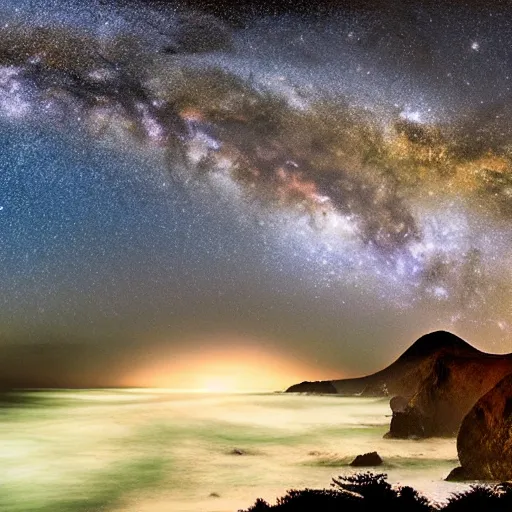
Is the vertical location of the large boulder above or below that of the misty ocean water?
above

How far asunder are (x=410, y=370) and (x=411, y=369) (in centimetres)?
625

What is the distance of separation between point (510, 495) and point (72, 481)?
11.6 meters

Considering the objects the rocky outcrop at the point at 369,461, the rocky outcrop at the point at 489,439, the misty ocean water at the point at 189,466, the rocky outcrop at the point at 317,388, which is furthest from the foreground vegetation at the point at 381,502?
the rocky outcrop at the point at 317,388

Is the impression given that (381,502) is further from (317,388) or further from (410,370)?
(317,388)

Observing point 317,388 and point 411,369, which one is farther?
point 317,388

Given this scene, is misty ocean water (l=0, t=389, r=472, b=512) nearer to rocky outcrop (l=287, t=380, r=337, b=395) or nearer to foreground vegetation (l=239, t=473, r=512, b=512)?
foreground vegetation (l=239, t=473, r=512, b=512)

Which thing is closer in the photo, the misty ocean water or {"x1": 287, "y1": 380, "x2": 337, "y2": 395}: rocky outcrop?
the misty ocean water

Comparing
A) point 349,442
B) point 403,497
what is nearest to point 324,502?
point 403,497

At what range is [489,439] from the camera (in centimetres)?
1088

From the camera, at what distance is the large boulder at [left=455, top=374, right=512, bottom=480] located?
10547 millimetres

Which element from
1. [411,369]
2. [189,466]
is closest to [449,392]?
[189,466]

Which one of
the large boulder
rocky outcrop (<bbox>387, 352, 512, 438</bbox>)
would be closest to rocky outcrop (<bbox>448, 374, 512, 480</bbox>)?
the large boulder

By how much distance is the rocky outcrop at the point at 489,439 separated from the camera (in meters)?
10.5

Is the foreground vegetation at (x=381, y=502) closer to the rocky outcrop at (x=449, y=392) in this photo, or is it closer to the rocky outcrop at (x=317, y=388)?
the rocky outcrop at (x=449, y=392)
